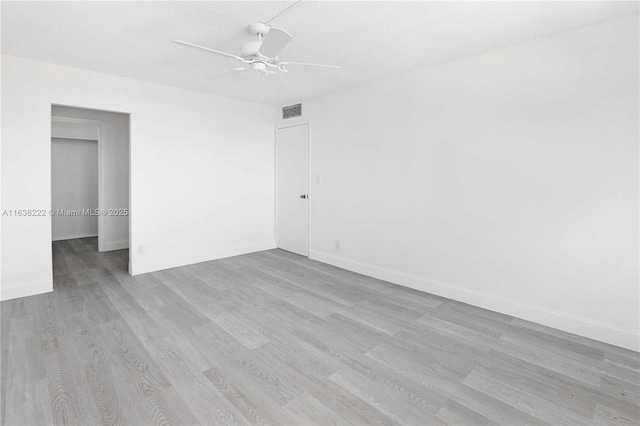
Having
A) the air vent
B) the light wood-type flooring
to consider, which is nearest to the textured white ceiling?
the air vent

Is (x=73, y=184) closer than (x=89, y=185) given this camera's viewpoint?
Yes

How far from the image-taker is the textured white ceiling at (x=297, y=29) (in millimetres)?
2381

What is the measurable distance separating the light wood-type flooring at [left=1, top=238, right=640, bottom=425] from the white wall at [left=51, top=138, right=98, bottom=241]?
12.0 ft

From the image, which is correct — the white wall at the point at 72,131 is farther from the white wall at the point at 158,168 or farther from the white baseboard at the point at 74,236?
the white wall at the point at 158,168

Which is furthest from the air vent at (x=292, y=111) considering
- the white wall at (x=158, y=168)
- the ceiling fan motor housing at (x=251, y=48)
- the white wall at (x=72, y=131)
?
the white wall at (x=72, y=131)

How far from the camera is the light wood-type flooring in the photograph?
1871 mm

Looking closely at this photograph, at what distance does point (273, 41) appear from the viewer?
228cm

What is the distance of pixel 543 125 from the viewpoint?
2.91 metres

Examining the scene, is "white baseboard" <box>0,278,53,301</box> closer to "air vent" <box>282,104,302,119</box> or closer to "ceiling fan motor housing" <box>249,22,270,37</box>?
"ceiling fan motor housing" <box>249,22,270,37</box>

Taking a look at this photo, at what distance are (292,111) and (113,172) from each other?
337cm

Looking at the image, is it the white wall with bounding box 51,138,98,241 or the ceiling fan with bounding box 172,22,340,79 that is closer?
the ceiling fan with bounding box 172,22,340,79

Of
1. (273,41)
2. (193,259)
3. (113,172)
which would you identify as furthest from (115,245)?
(273,41)

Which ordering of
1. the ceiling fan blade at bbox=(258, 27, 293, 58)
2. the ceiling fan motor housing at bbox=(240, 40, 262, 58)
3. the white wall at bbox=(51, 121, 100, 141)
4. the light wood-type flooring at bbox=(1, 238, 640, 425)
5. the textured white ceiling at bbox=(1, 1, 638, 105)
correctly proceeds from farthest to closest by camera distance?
the white wall at bbox=(51, 121, 100, 141) → the ceiling fan motor housing at bbox=(240, 40, 262, 58) → the textured white ceiling at bbox=(1, 1, 638, 105) → the ceiling fan blade at bbox=(258, 27, 293, 58) → the light wood-type flooring at bbox=(1, 238, 640, 425)

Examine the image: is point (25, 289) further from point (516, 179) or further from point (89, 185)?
point (516, 179)
